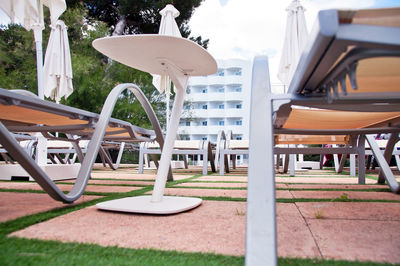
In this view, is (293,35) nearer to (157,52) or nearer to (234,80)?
(157,52)

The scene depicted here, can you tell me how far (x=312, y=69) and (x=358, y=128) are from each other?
188 cm

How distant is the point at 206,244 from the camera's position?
0.93 metres

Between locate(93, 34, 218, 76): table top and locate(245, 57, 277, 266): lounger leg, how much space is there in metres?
0.55

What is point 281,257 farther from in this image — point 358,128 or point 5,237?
point 358,128

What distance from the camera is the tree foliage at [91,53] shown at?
38.7ft

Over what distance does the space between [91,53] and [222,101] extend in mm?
25816

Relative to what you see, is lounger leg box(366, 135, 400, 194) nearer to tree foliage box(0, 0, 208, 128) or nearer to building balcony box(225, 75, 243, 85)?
tree foliage box(0, 0, 208, 128)

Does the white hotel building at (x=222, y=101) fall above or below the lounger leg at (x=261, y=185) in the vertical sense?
above

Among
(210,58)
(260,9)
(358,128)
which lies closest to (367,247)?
(210,58)

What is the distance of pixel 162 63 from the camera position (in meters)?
1.52

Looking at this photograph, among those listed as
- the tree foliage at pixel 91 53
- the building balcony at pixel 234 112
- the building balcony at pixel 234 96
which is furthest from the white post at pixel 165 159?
the building balcony at pixel 234 96

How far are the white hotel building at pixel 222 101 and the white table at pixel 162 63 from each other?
1387 inches

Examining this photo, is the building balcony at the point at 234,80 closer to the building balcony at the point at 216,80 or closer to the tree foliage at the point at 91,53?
the building balcony at the point at 216,80

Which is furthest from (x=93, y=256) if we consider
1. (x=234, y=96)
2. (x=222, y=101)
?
(x=222, y=101)
